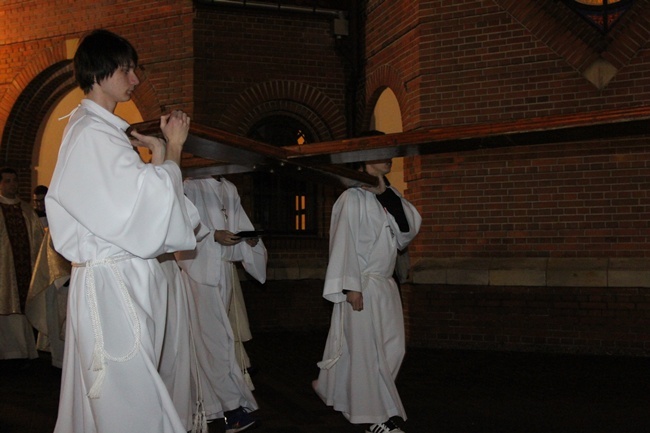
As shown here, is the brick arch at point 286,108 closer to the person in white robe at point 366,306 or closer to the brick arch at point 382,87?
the brick arch at point 382,87

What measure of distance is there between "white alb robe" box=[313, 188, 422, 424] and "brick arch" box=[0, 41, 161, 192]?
9.59 meters

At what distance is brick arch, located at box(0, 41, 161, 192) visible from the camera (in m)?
15.0

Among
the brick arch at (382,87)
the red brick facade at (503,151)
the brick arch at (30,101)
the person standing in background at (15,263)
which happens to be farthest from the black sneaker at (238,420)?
the brick arch at (30,101)

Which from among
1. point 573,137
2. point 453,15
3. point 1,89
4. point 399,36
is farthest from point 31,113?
point 573,137

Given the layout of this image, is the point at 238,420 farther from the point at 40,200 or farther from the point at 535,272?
the point at 40,200

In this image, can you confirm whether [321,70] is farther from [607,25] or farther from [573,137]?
[573,137]

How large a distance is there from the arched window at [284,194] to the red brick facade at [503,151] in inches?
28.2

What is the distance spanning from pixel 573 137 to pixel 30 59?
1201cm

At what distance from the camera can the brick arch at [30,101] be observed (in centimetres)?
→ 1502

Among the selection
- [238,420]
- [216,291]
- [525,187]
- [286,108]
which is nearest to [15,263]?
[216,291]

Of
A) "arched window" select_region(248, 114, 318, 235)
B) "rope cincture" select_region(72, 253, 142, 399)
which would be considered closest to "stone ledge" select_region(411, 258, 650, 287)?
"arched window" select_region(248, 114, 318, 235)

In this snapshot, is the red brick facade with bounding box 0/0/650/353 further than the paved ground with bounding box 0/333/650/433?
Yes

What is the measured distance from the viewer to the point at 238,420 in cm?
686

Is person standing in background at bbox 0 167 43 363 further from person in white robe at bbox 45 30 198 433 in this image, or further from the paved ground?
person in white robe at bbox 45 30 198 433
